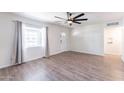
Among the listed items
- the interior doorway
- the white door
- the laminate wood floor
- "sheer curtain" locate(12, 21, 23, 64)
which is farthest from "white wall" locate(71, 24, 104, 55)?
"sheer curtain" locate(12, 21, 23, 64)

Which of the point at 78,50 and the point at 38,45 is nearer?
the point at 38,45

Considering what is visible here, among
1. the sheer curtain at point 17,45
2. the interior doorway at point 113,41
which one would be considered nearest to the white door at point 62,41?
the interior doorway at point 113,41

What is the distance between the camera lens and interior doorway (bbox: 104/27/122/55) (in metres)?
6.16

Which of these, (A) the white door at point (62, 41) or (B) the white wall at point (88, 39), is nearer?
(B) the white wall at point (88, 39)

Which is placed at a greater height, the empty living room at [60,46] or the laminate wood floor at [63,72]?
the empty living room at [60,46]

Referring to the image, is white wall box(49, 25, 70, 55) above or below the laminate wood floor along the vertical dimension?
above

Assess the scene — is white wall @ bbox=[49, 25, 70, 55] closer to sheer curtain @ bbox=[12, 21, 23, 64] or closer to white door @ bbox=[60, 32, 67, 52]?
white door @ bbox=[60, 32, 67, 52]

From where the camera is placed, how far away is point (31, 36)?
5.07 metres

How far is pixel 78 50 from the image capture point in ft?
25.8

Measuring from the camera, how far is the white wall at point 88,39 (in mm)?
6125

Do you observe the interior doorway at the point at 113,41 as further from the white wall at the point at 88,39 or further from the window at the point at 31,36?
the window at the point at 31,36
